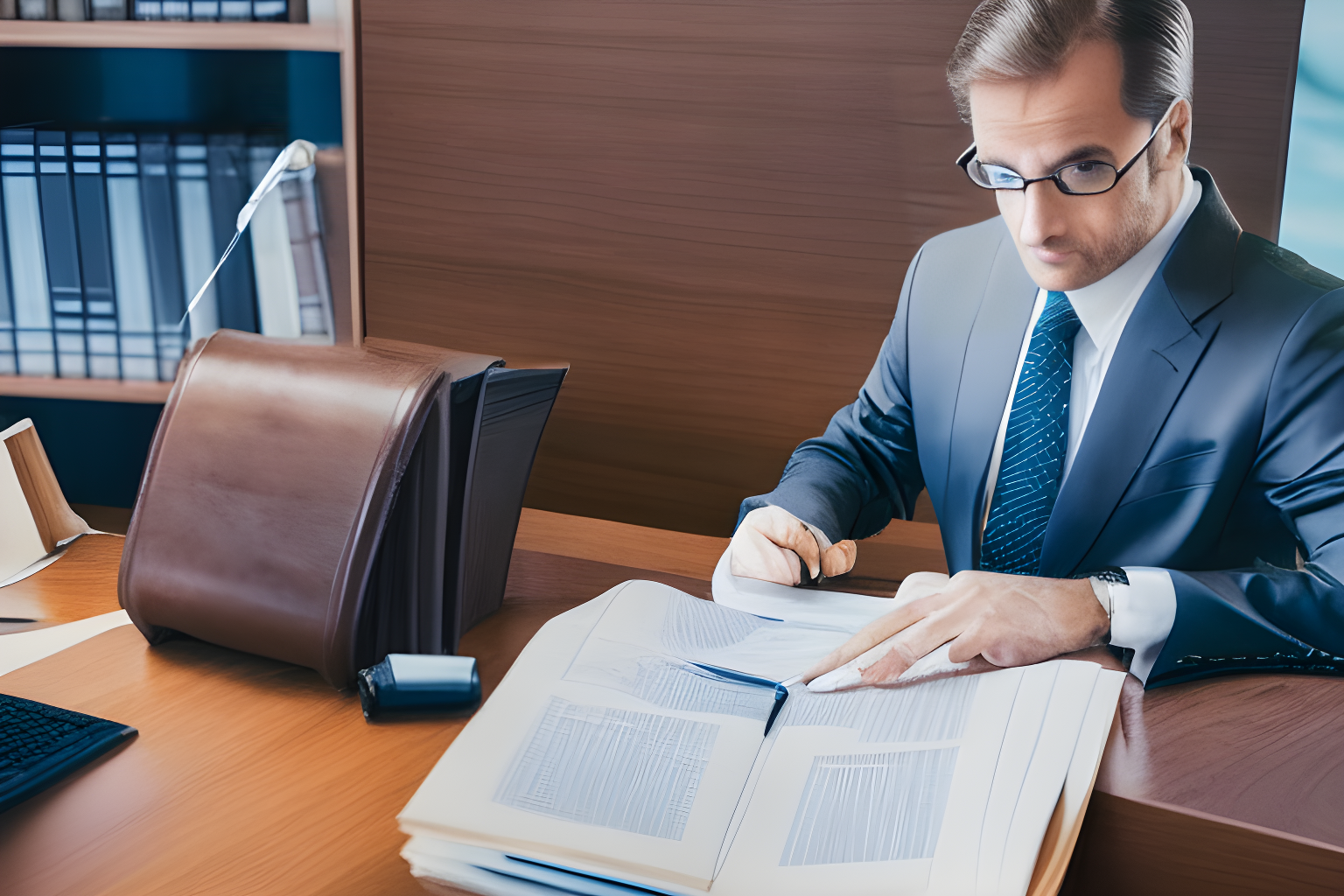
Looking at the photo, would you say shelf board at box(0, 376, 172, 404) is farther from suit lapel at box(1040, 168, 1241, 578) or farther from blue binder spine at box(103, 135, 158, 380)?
suit lapel at box(1040, 168, 1241, 578)

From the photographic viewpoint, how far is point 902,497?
1.18m

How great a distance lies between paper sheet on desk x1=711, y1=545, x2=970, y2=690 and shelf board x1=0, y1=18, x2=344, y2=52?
0.90 metres

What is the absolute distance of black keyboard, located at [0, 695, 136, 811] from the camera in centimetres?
71

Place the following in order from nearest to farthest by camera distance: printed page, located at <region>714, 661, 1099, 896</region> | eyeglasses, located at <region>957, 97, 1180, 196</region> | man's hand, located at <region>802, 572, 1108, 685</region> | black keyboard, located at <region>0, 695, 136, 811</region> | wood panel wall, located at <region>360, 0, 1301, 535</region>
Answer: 1. printed page, located at <region>714, 661, 1099, 896</region>
2. black keyboard, located at <region>0, 695, 136, 811</region>
3. man's hand, located at <region>802, 572, 1108, 685</region>
4. eyeglasses, located at <region>957, 97, 1180, 196</region>
5. wood panel wall, located at <region>360, 0, 1301, 535</region>

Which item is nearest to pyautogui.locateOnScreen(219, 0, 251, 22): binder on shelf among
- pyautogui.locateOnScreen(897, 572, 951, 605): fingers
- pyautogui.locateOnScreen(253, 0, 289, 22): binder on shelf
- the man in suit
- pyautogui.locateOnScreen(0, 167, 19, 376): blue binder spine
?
pyautogui.locateOnScreen(253, 0, 289, 22): binder on shelf

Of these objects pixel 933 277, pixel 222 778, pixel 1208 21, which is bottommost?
pixel 222 778

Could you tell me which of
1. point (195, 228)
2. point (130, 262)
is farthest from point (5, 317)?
point (195, 228)

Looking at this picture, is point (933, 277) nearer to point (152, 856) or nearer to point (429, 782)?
point (429, 782)

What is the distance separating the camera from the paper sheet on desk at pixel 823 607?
80 cm

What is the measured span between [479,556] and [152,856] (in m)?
0.39

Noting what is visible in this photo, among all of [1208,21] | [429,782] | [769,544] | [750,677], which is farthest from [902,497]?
[429,782]

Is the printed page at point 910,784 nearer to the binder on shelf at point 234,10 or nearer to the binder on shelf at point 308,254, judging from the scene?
the binder on shelf at point 308,254

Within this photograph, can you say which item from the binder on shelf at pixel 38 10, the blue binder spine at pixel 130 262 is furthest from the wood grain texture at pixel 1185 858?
the binder on shelf at pixel 38 10

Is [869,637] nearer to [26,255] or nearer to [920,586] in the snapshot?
[920,586]
